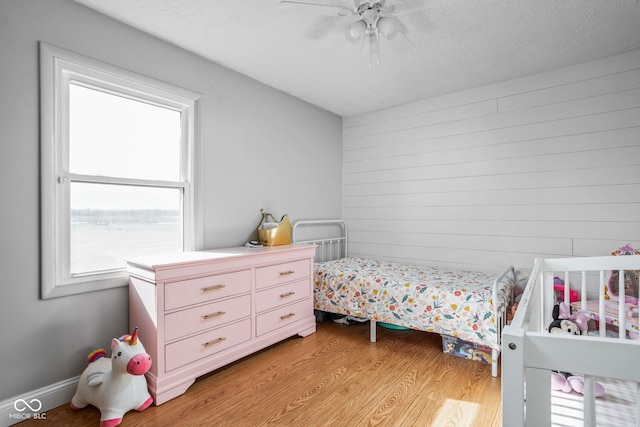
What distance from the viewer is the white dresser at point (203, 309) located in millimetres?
1865

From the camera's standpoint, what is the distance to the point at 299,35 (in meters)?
2.21

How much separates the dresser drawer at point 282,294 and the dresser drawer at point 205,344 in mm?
175

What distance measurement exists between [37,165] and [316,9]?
182 centimetres

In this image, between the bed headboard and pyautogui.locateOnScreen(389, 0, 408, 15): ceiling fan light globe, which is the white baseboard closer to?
the bed headboard

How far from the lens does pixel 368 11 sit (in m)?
1.85

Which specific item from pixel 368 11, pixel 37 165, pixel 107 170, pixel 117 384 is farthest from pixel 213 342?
pixel 368 11

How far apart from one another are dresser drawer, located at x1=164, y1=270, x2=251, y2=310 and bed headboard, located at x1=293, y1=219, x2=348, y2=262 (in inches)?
45.1

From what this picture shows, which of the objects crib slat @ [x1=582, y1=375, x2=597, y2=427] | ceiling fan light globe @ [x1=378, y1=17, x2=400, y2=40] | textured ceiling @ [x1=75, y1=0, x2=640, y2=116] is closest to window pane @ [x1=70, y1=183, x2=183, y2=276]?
textured ceiling @ [x1=75, y1=0, x2=640, y2=116]

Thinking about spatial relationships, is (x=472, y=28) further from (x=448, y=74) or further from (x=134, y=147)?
(x=134, y=147)

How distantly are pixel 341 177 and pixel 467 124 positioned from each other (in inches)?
61.8

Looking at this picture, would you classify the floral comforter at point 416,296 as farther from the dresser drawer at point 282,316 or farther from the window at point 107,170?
the window at point 107,170

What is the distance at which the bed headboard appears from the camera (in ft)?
11.5

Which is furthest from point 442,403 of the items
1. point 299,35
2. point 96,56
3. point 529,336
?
point 96,56

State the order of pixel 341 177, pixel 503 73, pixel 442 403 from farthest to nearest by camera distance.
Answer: pixel 341 177 < pixel 503 73 < pixel 442 403
